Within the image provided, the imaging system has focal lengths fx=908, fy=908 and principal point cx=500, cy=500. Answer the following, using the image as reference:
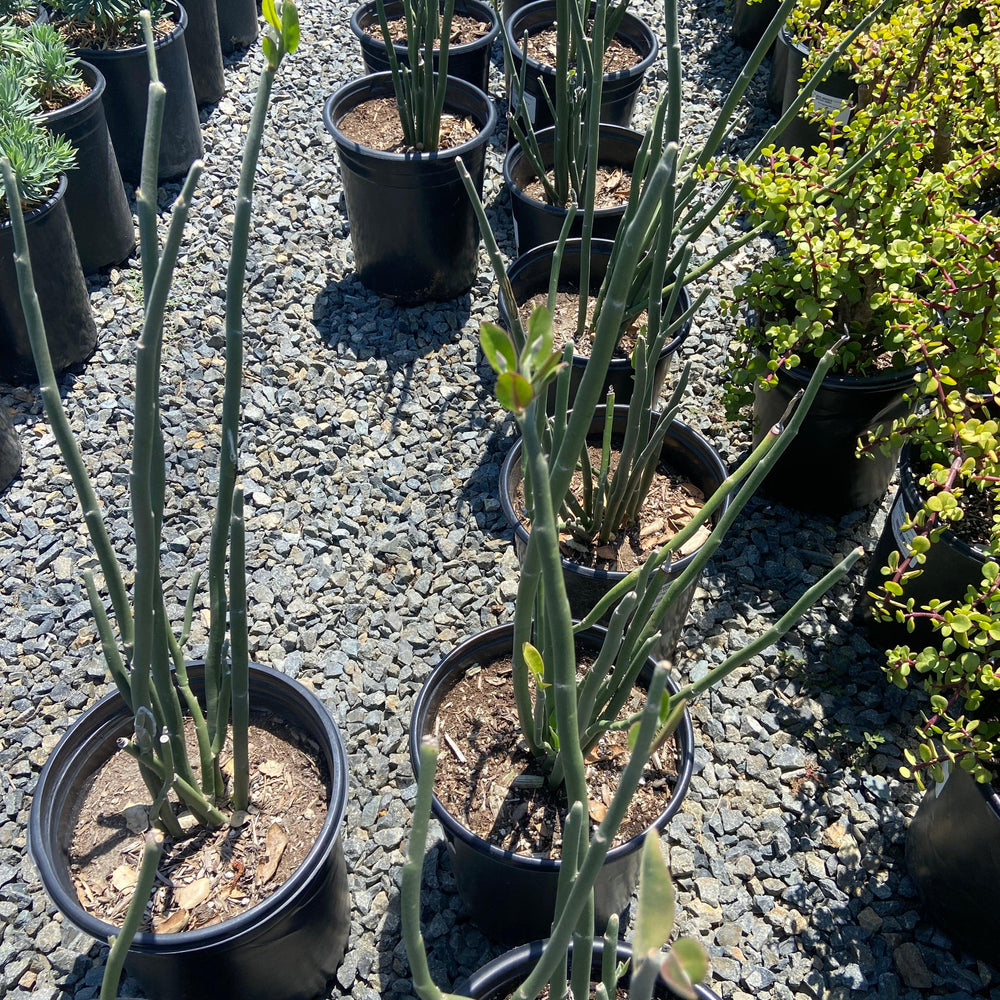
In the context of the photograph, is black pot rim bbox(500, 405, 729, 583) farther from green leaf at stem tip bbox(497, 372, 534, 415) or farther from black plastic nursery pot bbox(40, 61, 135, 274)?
black plastic nursery pot bbox(40, 61, 135, 274)

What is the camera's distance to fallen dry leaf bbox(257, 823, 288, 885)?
4.39ft

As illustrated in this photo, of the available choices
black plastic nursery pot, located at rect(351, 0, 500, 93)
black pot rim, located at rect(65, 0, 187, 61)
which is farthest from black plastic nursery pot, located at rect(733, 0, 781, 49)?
black pot rim, located at rect(65, 0, 187, 61)

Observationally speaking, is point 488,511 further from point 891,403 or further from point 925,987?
point 925,987

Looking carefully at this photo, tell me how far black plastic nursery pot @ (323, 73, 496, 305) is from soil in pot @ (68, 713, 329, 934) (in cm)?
163

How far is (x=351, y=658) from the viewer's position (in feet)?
6.47

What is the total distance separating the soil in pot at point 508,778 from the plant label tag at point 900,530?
0.65 metres

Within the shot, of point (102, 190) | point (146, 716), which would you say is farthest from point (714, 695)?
point (102, 190)

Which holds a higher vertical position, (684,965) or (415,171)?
(684,965)

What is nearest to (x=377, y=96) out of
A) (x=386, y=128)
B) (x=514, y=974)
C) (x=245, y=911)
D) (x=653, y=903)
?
(x=386, y=128)

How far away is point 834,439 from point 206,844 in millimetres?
1573

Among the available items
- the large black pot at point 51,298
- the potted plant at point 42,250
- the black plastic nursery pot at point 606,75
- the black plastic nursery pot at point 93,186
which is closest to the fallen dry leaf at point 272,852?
the large black pot at point 51,298

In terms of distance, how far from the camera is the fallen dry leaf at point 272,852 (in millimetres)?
1339

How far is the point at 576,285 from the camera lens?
2.54 meters

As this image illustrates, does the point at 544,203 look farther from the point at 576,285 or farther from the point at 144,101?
the point at 144,101
